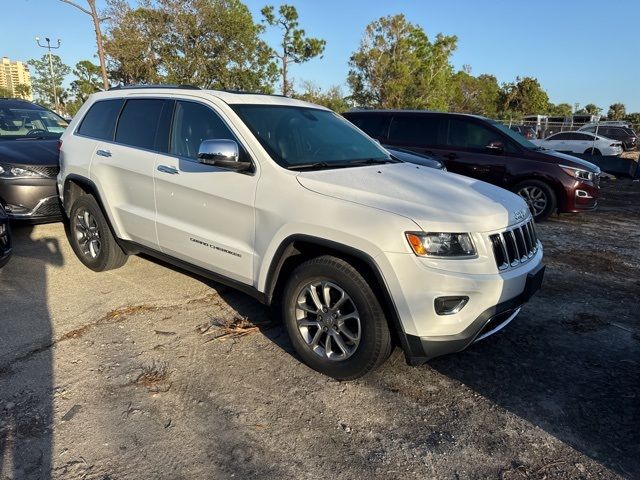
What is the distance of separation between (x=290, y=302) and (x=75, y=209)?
2.97 meters

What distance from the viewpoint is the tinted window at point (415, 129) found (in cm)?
877

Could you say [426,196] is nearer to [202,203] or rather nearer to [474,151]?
[202,203]

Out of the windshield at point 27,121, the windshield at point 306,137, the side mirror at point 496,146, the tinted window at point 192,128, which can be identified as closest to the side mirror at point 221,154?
the windshield at point 306,137

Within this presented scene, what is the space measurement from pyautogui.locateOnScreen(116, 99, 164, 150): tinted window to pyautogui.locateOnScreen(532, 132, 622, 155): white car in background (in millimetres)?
19083

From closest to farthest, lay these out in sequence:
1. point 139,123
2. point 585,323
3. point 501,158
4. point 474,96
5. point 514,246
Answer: point 514,246
point 585,323
point 139,123
point 501,158
point 474,96

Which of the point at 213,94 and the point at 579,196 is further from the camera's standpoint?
the point at 579,196

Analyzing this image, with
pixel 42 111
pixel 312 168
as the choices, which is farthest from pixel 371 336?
pixel 42 111

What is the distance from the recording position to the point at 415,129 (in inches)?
351

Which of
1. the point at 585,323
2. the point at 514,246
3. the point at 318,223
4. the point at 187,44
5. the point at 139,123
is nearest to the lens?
the point at 318,223

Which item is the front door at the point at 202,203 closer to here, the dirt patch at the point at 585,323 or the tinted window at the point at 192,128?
the tinted window at the point at 192,128

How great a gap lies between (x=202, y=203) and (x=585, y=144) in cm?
2098

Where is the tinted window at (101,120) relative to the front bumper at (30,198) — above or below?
above

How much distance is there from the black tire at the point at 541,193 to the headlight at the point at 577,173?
1.18ft

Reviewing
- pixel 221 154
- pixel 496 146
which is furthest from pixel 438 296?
pixel 496 146
